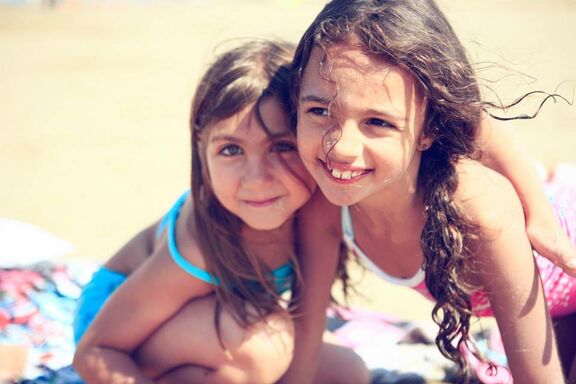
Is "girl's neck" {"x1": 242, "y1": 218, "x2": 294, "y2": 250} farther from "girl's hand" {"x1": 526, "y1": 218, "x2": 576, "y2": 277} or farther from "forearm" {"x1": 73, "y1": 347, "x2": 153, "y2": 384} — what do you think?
"girl's hand" {"x1": 526, "y1": 218, "x2": 576, "y2": 277}

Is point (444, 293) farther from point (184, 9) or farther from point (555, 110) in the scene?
point (184, 9)

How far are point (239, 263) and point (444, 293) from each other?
71 cm

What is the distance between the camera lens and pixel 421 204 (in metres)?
2.28

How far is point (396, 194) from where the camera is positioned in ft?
7.41

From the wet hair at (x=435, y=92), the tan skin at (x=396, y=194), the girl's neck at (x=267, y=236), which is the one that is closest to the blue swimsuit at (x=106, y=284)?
the girl's neck at (x=267, y=236)

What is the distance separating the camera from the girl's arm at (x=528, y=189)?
7.44ft

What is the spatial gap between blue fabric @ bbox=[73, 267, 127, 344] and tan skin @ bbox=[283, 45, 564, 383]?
Result: 82 cm

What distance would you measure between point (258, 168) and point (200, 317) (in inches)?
23.7

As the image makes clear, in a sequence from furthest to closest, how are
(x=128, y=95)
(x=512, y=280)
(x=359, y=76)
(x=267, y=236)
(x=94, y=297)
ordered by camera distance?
(x=128, y=95)
(x=94, y=297)
(x=267, y=236)
(x=512, y=280)
(x=359, y=76)

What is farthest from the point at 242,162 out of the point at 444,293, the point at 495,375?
the point at 495,375

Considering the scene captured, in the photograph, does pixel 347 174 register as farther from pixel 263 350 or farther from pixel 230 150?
pixel 263 350

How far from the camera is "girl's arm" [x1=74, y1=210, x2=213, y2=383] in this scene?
2506 millimetres

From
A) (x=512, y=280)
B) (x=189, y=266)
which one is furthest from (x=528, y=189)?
(x=189, y=266)

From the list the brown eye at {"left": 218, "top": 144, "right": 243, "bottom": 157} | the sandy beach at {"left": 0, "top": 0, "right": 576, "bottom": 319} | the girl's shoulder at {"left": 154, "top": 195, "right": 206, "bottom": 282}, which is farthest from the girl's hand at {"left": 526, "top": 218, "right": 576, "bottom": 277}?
the girl's shoulder at {"left": 154, "top": 195, "right": 206, "bottom": 282}
